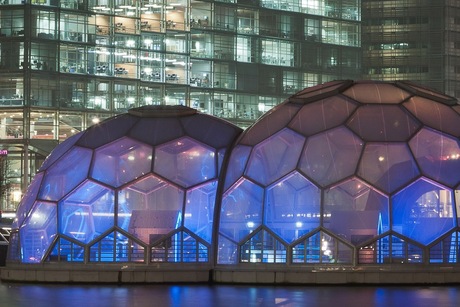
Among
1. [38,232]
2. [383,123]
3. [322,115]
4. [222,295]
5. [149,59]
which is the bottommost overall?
[222,295]

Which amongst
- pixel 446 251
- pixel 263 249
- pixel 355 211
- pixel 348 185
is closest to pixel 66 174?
pixel 263 249

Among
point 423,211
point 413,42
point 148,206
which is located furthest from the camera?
point 413,42

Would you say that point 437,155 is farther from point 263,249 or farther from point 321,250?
point 263,249

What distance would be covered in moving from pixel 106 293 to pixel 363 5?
311ft

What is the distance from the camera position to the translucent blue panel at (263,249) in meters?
28.6

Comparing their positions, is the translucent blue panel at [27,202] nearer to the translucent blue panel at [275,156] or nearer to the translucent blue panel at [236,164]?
the translucent blue panel at [236,164]

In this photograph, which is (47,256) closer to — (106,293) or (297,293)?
(106,293)

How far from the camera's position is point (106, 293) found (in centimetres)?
2484

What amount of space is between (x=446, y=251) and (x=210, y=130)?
23.3 feet

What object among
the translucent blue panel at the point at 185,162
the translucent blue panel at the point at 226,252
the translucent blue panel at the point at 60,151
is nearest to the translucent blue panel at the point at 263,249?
the translucent blue panel at the point at 226,252

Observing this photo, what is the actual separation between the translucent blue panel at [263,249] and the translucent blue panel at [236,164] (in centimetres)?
177

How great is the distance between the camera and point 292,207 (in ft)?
94.7

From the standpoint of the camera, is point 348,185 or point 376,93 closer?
point 348,185

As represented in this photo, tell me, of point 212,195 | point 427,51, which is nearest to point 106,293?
point 212,195
